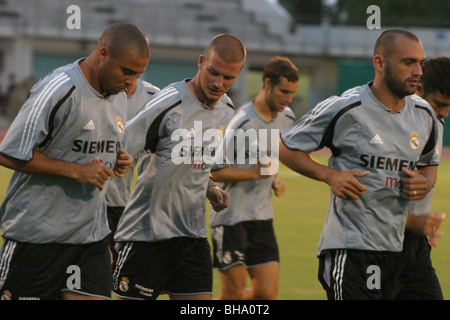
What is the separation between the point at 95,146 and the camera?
4250 mm

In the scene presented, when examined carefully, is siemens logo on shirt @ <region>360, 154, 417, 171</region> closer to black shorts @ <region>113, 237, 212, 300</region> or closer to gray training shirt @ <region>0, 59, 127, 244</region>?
black shorts @ <region>113, 237, 212, 300</region>

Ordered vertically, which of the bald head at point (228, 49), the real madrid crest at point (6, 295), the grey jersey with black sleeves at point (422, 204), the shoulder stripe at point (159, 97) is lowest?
the real madrid crest at point (6, 295)

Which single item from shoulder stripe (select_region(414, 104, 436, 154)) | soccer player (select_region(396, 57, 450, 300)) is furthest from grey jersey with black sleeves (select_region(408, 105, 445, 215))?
shoulder stripe (select_region(414, 104, 436, 154))

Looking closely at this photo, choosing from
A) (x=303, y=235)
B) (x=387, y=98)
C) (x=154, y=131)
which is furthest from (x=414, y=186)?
(x=303, y=235)

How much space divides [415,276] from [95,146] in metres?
2.12

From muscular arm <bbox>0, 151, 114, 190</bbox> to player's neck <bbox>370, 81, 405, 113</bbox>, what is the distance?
1.69 metres

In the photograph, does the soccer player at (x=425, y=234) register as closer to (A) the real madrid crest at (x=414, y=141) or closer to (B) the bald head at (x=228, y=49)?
(A) the real madrid crest at (x=414, y=141)

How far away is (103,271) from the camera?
14.5ft

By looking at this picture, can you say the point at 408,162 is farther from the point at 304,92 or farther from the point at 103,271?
the point at 304,92

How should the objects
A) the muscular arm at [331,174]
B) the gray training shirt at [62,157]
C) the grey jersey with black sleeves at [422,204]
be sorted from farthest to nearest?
1. the grey jersey with black sleeves at [422,204]
2. the muscular arm at [331,174]
3. the gray training shirt at [62,157]

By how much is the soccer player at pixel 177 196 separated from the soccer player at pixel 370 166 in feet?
2.46

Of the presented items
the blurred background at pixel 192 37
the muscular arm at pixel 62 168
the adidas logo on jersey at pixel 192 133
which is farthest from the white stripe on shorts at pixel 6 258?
the blurred background at pixel 192 37

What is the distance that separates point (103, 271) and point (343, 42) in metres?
36.0

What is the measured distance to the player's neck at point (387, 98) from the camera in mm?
4504
